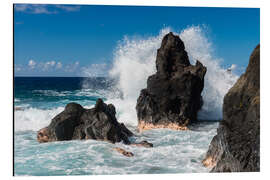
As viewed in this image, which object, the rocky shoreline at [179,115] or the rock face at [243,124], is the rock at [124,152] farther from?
the rock face at [243,124]

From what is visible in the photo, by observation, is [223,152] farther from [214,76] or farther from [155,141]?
[214,76]

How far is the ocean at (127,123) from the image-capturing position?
5504mm

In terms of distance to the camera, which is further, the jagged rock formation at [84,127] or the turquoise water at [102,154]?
the jagged rock formation at [84,127]

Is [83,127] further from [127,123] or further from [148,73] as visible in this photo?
[148,73]

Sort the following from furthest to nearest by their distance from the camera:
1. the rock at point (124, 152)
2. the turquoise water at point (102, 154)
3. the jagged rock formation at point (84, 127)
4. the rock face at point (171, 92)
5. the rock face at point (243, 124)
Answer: the rock face at point (171, 92)
the jagged rock formation at point (84, 127)
the rock at point (124, 152)
the turquoise water at point (102, 154)
the rock face at point (243, 124)

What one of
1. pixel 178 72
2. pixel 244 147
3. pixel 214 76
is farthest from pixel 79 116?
pixel 214 76

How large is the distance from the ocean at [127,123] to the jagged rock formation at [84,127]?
11.4 inches

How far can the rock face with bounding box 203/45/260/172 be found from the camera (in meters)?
4.55

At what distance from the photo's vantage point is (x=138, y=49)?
36.7 ft

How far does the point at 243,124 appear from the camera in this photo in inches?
181

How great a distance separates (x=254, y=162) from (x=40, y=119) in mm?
6613

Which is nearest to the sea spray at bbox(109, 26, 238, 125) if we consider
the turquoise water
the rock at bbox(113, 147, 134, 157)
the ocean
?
the ocean

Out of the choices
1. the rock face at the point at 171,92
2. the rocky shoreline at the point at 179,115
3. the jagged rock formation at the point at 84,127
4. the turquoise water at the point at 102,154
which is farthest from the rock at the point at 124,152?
the rock face at the point at 171,92

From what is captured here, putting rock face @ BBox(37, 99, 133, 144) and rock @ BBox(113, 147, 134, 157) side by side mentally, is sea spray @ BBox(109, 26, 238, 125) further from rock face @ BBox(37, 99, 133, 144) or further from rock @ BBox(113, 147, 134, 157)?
rock @ BBox(113, 147, 134, 157)
